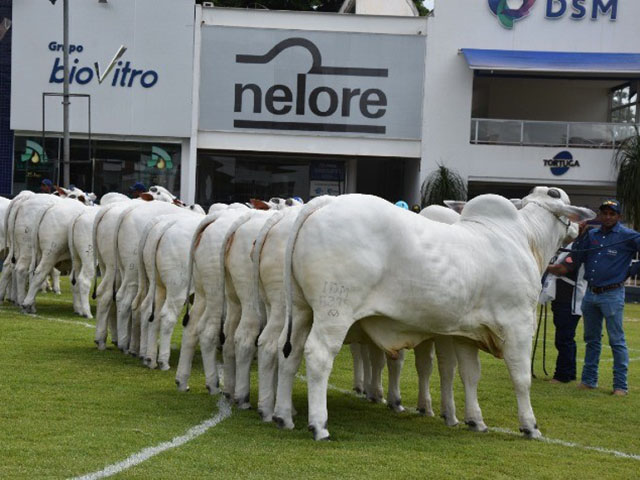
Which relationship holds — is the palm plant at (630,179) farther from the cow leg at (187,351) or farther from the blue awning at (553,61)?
the cow leg at (187,351)

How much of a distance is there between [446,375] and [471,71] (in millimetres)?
23501

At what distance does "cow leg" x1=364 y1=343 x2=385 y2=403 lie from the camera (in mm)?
10750

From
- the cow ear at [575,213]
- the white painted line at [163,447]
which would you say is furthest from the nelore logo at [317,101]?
the white painted line at [163,447]

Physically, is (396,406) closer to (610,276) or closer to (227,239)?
(227,239)

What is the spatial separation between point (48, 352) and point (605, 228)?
22.4ft

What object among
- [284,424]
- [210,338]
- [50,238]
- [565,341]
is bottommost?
[284,424]

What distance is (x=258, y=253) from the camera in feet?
30.9

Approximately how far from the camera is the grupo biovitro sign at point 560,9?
3192 cm

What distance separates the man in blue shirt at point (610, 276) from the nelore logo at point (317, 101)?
2016 cm

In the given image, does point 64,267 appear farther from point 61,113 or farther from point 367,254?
point 61,113

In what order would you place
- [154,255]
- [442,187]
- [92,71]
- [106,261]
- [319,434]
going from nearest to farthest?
1. [319,434]
2. [154,255]
3. [106,261]
4. [442,187]
5. [92,71]

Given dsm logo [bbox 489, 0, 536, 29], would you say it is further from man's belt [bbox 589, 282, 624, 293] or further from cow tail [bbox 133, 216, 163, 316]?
cow tail [bbox 133, 216, 163, 316]

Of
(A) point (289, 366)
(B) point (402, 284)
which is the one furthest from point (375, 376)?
(B) point (402, 284)

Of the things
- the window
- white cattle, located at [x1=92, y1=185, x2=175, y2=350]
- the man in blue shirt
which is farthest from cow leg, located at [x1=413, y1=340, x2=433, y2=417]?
the window
